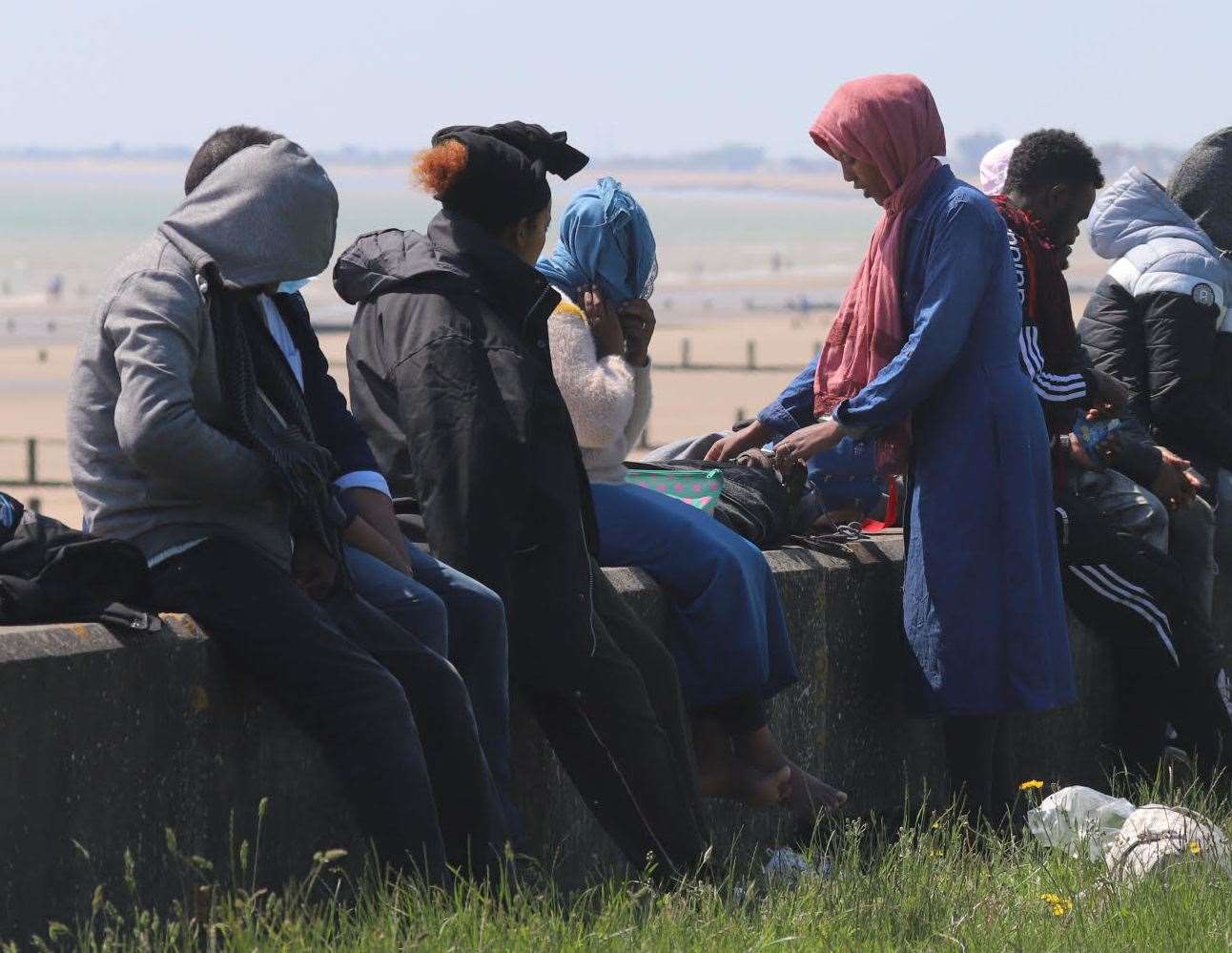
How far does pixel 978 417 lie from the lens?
5.61m

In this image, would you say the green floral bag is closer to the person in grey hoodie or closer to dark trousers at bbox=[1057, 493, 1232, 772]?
dark trousers at bbox=[1057, 493, 1232, 772]

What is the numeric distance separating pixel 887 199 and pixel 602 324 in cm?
94

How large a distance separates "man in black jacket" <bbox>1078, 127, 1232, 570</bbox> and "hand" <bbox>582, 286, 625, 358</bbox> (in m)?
2.13

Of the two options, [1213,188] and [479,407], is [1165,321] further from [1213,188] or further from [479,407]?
[479,407]

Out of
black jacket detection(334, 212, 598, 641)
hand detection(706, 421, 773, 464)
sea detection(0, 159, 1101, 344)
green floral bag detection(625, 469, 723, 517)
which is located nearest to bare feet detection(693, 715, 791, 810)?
green floral bag detection(625, 469, 723, 517)

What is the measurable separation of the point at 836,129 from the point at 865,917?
2.11 meters

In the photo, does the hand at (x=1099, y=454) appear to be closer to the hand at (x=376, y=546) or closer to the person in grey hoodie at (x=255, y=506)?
the hand at (x=376, y=546)

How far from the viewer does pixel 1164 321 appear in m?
6.65

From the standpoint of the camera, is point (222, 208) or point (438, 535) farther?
point (438, 535)

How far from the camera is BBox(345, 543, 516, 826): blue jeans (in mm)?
4277

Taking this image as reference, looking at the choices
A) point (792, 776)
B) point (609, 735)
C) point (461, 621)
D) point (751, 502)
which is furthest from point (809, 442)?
point (461, 621)

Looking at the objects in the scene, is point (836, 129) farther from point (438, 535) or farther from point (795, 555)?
point (438, 535)

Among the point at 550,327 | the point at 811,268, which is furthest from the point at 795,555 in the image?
the point at 811,268

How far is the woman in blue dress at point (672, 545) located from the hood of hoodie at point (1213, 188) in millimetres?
2655
